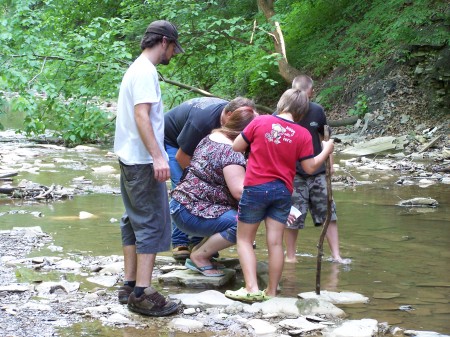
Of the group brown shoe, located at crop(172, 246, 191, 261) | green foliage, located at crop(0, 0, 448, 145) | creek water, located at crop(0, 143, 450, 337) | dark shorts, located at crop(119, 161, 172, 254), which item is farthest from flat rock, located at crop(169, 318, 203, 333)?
green foliage, located at crop(0, 0, 448, 145)

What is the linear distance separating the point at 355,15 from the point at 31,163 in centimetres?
1116

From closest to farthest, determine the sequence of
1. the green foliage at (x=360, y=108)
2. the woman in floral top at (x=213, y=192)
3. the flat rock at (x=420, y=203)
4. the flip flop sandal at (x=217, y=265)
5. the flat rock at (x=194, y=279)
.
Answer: the woman in floral top at (x=213, y=192), the flat rock at (x=194, y=279), the flip flop sandal at (x=217, y=265), the flat rock at (x=420, y=203), the green foliage at (x=360, y=108)

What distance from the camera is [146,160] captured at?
4.62m

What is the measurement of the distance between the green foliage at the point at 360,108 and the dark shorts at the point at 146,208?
46.4ft

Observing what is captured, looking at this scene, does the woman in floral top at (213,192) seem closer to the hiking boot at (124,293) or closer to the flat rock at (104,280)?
the flat rock at (104,280)

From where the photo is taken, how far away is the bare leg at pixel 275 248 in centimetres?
495

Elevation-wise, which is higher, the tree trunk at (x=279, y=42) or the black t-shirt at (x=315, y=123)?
the tree trunk at (x=279, y=42)

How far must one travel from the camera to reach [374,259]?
648cm

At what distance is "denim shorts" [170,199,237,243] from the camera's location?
17.5 feet

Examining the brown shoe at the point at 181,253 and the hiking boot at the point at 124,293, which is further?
the brown shoe at the point at 181,253

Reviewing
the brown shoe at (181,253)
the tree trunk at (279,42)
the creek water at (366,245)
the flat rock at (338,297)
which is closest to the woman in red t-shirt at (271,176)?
the flat rock at (338,297)

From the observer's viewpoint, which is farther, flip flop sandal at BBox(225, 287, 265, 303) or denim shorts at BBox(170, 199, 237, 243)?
denim shorts at BBox(170, 199, 237, 243)

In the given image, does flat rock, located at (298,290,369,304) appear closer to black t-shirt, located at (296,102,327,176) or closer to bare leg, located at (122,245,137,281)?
bare leg, located at (122,245,137,281)

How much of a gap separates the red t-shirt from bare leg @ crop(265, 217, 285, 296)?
0.31 metres
